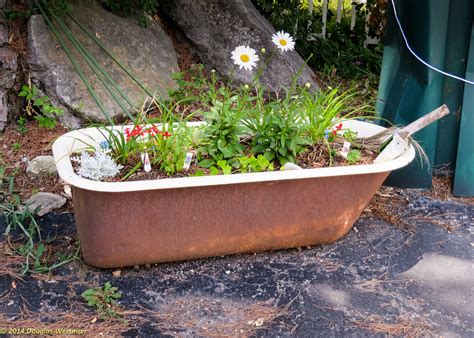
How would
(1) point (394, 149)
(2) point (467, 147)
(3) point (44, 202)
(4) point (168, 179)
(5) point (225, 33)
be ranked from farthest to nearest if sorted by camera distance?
(5) point (225, 33) → (2) point (467, 147) → (3) point (44, 202) → (1) point (394, 149) → (4) point (168, 179)

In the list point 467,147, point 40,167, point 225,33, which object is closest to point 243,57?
point 40,167

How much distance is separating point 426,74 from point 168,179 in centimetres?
146

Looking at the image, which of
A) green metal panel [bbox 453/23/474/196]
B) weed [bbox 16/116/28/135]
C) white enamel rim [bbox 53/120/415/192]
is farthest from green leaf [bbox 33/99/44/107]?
green metal panel [bbox 453/23/474/196]

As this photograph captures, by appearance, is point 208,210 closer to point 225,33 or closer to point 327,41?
point 225,33

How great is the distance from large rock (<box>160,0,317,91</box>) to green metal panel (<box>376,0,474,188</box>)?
86 centimetres

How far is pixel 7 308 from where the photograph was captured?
6.86ft

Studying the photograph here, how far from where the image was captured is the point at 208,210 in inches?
85.4

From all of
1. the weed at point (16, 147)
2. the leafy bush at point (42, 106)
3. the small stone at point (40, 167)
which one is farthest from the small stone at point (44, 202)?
the leafy bush at point (42, 106)

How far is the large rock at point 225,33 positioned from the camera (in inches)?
145

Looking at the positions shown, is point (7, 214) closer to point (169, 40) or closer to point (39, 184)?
point (39, 184)

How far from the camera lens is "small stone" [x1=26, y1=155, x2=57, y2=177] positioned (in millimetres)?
2861

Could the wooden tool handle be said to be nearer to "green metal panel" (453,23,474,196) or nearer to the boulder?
"green metal panel" (453,23,474,196)

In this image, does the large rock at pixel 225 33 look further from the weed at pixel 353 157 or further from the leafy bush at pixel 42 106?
the weed at pixel 353 157

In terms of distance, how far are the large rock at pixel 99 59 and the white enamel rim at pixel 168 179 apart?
896 mm
